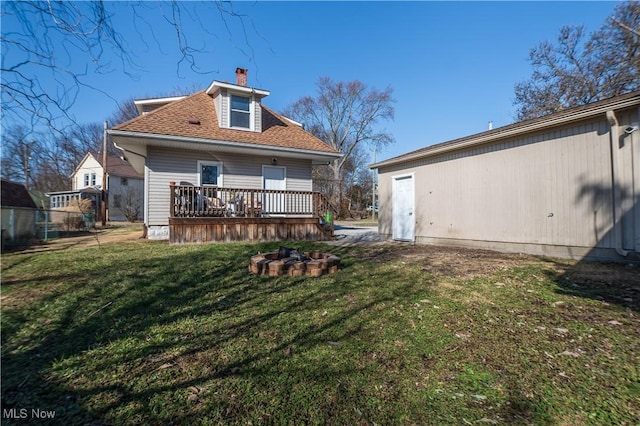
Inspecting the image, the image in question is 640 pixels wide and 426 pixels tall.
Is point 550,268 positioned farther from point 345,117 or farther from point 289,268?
point 345,117

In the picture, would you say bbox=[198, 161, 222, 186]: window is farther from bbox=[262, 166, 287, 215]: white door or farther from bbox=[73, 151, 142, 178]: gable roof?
bbox=[73, 151, 142, 178]: gable roof

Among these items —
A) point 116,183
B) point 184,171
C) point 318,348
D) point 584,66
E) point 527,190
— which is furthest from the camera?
point 116,183

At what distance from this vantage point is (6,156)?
151 centimetres

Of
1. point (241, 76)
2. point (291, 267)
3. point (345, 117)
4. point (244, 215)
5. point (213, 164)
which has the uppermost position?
point (345, 117)

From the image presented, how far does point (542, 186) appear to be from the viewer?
258 inches

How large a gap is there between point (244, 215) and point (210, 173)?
2453 mm

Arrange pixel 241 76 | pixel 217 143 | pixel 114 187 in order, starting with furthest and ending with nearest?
pixel 114 187, pixel 241 76, pixel 217 143

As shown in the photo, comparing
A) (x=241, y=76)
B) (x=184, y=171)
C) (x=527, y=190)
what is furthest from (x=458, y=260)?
(x=241, y=76)

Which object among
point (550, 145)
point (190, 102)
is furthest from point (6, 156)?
point (190, 102)

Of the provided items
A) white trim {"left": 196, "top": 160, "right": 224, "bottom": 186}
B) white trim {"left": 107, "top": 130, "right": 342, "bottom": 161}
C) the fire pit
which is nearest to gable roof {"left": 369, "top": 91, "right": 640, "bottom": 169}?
white trim {"left": 107, "top": 130, "right": 342, "bottom": 161}

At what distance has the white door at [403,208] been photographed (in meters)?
9.84

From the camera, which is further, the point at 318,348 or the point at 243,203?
the point at 243,203

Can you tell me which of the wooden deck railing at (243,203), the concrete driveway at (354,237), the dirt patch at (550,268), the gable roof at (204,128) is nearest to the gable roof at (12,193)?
the dirt patch at (550,268)

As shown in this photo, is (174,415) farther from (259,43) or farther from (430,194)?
(430,194)
